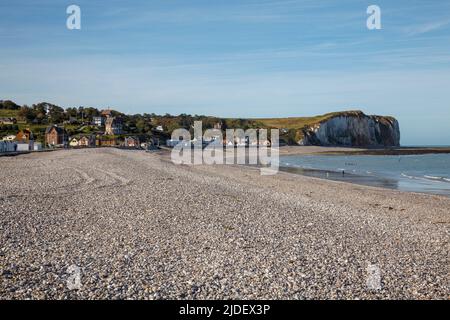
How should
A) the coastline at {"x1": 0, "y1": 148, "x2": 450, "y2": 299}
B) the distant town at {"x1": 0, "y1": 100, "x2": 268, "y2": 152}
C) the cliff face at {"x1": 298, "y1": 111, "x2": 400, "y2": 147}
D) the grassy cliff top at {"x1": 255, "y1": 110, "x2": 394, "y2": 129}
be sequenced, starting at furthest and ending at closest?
the grassy cliff top at {"x1": 255, "y1": 110, "x2": 394, "y2": 129} → the cliff face at {"x1": 298, "y1": 111, "x2": 400, "y2": 147} → the distant town at {"x1": 0, "y1": 100, "x2": 268, "y2": 152} → the coastline at {"x1": 0, "y1": 148, "x2": 450, "y2": 299}

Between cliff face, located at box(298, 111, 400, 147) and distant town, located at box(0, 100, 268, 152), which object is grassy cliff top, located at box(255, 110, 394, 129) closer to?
cliff face, located at box(298, 111, 400, 147)

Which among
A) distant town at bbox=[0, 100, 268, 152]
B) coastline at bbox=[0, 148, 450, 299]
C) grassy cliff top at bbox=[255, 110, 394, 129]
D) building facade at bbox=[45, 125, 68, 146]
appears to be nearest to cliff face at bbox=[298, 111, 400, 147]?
grassy cliff top at bbox=[255, 110, 394, 129]

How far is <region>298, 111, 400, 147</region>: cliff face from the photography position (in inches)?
4852

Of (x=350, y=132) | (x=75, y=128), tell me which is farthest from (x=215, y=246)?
(x=350, y=132)

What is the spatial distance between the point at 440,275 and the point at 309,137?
375ft

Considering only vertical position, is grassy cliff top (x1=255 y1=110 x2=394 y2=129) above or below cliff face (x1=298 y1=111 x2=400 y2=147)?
above

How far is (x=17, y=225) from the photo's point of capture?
11.5m

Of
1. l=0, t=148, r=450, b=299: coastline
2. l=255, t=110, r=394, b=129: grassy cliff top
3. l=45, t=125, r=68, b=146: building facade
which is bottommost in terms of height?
l=0, t=148, r=450, b=299: coastline

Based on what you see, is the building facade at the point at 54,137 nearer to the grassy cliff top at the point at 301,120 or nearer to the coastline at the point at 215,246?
the grassy cliff top at the point at 301,120

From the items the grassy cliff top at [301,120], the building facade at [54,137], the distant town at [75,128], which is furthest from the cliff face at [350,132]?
the building facade at [54,137]

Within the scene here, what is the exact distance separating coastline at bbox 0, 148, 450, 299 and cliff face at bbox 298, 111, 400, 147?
104 metres

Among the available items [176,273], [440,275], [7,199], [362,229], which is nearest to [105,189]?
[7,199]

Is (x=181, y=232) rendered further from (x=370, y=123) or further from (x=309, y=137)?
(x=370, y=123)

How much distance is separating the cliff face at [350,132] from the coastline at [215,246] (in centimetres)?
10446
